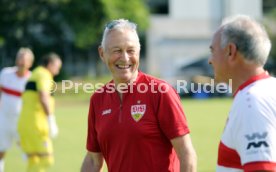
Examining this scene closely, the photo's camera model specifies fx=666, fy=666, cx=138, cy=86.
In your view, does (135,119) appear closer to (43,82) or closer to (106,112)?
(106,112)

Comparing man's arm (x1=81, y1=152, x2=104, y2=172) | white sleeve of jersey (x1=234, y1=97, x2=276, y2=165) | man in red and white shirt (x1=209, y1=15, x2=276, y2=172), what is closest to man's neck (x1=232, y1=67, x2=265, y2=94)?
man in red and white shirt (x1=209, y1=15, x2=276, y2=172)

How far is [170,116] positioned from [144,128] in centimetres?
21

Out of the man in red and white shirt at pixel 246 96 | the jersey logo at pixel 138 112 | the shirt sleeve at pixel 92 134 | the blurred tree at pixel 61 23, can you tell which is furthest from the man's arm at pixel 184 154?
the blurred tree at pixel 61 23

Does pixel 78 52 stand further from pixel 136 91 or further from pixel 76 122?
pixel 136 91

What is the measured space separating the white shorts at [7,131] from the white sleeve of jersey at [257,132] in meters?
8.70

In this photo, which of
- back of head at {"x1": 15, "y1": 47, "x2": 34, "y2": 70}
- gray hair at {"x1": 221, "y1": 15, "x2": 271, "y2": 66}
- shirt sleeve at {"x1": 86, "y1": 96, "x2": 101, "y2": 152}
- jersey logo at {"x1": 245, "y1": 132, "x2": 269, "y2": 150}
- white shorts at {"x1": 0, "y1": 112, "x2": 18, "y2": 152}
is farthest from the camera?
white shorts at {"x1": 0, "y1": 112, "x2": 18, "y2": 152}

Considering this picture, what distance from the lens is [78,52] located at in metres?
60.3

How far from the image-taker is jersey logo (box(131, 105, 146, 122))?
15.1 feet

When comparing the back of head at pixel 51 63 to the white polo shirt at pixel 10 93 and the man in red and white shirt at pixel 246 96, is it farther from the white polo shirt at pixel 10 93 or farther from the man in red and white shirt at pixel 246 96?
the man in red and white shirt at pixel 246 96

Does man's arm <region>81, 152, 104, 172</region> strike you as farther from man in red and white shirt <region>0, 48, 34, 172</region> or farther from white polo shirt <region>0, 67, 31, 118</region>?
white polo shirt <region>0, 67, 31, 118</region>

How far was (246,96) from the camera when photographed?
3.26 meters

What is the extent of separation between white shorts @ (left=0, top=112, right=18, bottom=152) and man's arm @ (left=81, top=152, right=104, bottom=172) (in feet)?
21.7

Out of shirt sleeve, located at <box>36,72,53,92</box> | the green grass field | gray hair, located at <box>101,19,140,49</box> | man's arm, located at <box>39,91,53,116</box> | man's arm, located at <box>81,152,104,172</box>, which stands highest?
gray hair, located at <box>101,19,140,49</box>

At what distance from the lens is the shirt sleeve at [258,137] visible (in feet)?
10.3
